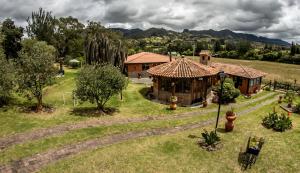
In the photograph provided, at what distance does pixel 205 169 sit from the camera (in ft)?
37.4

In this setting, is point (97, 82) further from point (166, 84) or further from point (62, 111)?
point (166, 84)

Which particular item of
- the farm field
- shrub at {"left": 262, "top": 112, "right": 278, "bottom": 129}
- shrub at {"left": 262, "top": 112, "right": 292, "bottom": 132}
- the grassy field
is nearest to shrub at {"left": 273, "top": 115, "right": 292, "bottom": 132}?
shrub at {"left": 262, "top": 112, "right": 292, "bottom": 132}

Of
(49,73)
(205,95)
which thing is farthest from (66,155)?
(205,95)

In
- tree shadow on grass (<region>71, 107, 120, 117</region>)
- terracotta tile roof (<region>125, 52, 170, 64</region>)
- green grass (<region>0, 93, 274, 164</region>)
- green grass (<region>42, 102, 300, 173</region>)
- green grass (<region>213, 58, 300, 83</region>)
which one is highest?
terracotta tile roof (<region>125, 52, 170, 64</region>)

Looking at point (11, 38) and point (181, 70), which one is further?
point (11, 38)

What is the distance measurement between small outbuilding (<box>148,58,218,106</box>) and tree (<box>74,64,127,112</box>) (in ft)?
23.2

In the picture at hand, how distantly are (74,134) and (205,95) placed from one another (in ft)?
52.4

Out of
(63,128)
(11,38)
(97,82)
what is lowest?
(63,128)

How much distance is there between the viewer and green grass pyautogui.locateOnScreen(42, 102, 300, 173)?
1131 cm

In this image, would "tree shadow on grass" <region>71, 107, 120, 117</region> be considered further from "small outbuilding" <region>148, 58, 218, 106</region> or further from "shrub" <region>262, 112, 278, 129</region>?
"shrub" <region>262, 112, 278, 129</region>

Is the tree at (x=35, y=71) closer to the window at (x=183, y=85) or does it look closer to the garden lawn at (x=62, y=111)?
the garden lawn at (x=62, y=111)

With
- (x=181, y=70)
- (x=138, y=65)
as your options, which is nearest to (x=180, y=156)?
(x=181, y=70)

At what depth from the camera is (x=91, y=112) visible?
19594mm

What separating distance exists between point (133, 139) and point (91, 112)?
6.41 meters
